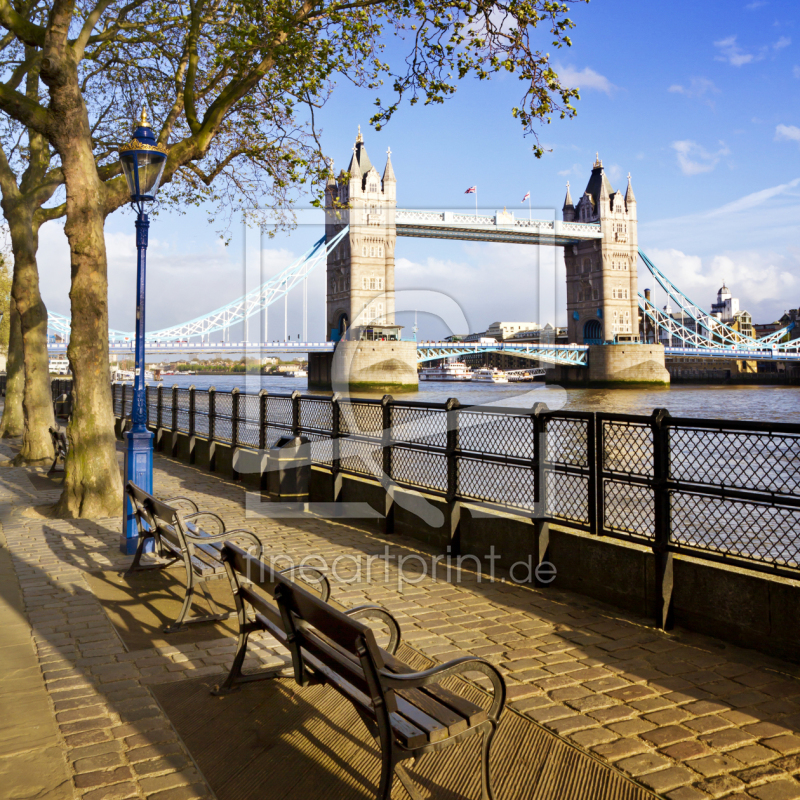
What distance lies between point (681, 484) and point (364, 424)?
400 centimetres

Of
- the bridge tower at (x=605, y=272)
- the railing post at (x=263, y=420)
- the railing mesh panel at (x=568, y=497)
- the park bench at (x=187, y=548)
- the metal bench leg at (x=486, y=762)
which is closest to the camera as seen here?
the metal bench leg at (x=486, y=762)

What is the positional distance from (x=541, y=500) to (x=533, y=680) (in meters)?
1.78

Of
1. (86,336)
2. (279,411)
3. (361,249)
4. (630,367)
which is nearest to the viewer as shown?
(86,336)

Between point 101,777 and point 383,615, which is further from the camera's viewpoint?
point 383,615

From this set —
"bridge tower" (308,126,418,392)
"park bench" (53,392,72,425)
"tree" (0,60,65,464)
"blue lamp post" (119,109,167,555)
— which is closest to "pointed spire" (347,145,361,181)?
"bridge tower" (308,126,418,392)

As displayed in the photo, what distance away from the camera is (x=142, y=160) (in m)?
6.46

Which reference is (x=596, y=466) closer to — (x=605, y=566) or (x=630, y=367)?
(x=605, y=566)

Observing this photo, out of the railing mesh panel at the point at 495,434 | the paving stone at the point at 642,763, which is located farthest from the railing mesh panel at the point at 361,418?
the paving stone at the point at 642,763

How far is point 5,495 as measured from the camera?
30.2 ft

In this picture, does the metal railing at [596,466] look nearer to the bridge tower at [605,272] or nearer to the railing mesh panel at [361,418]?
the railing mesh panel at [361,418]

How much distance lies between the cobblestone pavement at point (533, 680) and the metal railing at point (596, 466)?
0.58m

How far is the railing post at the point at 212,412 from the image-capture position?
11.9m

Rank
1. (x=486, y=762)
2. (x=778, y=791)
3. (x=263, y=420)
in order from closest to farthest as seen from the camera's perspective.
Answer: (x=486, y=762), (x=778, y=791), (x=263, y=420)

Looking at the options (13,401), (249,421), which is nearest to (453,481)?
(249,421)
